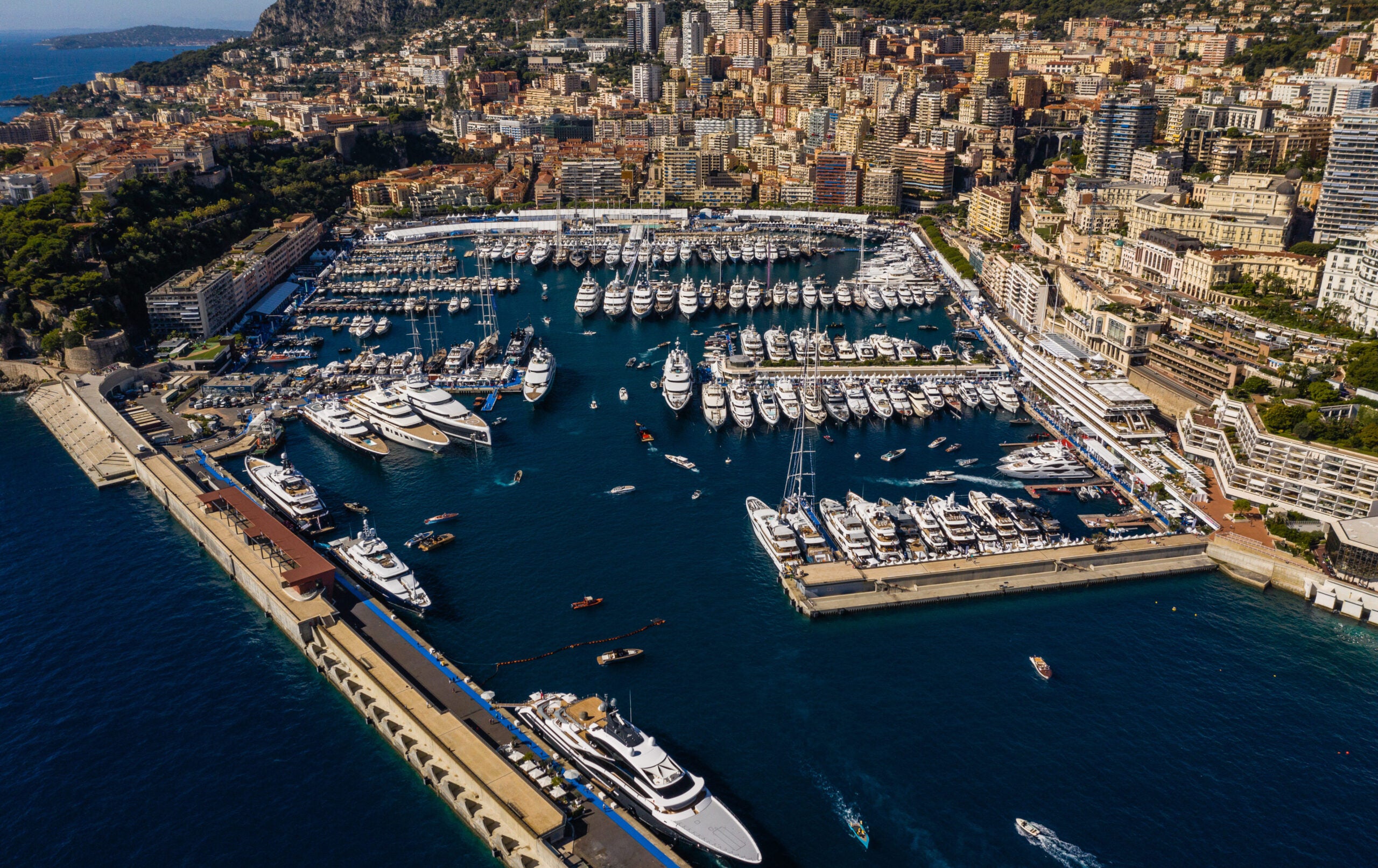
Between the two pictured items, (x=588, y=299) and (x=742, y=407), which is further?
(x=588, y=299)

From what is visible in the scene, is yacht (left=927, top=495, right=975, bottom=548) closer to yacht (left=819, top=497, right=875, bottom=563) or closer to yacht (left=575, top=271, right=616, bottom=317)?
yacht (left=819, top=497, right=875, bottom=563)

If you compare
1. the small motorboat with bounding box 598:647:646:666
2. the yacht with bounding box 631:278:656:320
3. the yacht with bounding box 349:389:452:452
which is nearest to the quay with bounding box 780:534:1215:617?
the small motorboat with bounding box 598:647:646:666

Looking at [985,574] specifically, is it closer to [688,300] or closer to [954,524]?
[954,524]

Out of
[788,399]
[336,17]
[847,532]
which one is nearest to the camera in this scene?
[847,532]

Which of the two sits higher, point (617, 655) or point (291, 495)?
point (291, 495)

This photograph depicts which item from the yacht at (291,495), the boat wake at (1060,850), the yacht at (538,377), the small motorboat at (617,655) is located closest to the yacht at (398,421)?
the yacht at (538,377)

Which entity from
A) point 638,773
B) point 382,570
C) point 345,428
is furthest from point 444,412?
point 638,773

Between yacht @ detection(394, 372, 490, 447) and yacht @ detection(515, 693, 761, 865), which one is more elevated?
yacht @ detection(394, 372, 490, 447)
